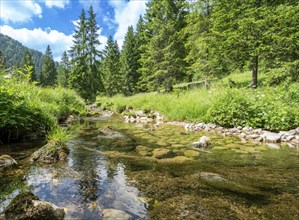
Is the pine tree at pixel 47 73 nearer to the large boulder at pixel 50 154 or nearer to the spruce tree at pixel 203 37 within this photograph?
the spruce tree at pixel 203 37

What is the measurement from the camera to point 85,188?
343 cm

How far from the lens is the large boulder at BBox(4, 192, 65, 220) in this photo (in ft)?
7.89

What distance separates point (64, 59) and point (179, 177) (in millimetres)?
67693

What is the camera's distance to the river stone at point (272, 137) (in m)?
6.71

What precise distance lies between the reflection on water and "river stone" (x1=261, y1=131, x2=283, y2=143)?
4.80m

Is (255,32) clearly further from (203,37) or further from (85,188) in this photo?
(85,188)

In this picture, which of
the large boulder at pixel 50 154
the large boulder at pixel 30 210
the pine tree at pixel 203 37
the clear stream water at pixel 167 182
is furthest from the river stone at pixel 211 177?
the pine tree at pixel 203 37

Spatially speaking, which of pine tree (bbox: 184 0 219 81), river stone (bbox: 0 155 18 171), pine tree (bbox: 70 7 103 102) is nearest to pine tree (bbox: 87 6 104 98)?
pine tree (bbox: 70 7 103 102)

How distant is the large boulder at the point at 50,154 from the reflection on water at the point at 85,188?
25cm

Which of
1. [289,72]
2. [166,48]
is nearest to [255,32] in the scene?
[289,72]

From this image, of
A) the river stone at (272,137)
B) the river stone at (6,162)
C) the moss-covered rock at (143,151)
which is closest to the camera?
the river stone at (6,162)

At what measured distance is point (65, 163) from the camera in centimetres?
465

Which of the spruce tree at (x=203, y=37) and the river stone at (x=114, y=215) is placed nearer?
the river stone at (x=114, y=215)

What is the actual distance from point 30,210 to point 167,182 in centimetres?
206
